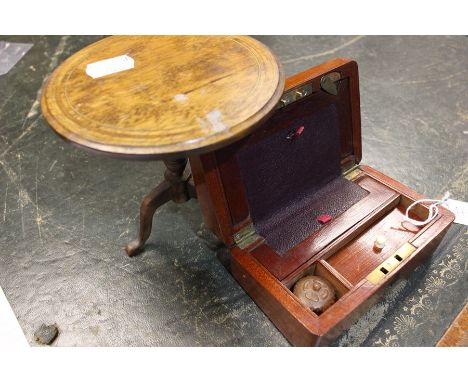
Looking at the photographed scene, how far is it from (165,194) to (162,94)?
0.64 meters

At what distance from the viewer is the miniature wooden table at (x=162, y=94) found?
99cm

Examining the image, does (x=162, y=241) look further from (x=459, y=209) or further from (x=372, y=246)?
(x=459, y=209)

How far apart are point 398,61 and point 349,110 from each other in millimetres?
1646

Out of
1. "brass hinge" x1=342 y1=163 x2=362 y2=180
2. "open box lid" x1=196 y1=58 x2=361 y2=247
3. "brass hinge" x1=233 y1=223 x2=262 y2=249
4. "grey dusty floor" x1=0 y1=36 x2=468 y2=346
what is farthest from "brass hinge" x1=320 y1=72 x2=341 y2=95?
"grey dusty floor" x1=0 y1=36 x2=468 y2=346

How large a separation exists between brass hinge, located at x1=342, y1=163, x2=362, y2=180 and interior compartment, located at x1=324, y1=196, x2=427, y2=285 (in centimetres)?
23

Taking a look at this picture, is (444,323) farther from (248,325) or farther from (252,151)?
(252,151)

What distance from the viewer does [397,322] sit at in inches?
59.5

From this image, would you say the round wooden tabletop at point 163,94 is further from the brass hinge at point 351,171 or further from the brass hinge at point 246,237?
the brass hinge at point 351,171

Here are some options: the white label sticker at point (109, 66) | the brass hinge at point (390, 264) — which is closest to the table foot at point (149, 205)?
the white label sticker at point (109, 66)

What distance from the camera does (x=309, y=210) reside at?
1604 millimetres

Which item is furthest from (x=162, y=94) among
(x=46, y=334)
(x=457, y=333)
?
(x=457, y=333)

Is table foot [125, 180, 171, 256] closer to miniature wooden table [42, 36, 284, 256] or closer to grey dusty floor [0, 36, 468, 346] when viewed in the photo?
grey dusty floor [0, 36, 468, 346]

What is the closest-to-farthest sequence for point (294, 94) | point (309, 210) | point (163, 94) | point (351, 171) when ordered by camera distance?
point (163, 94) → point (294, 94) → point (309, 210) → point (351, 171)

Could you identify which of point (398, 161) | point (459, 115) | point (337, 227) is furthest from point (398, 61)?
point (337, 227)
